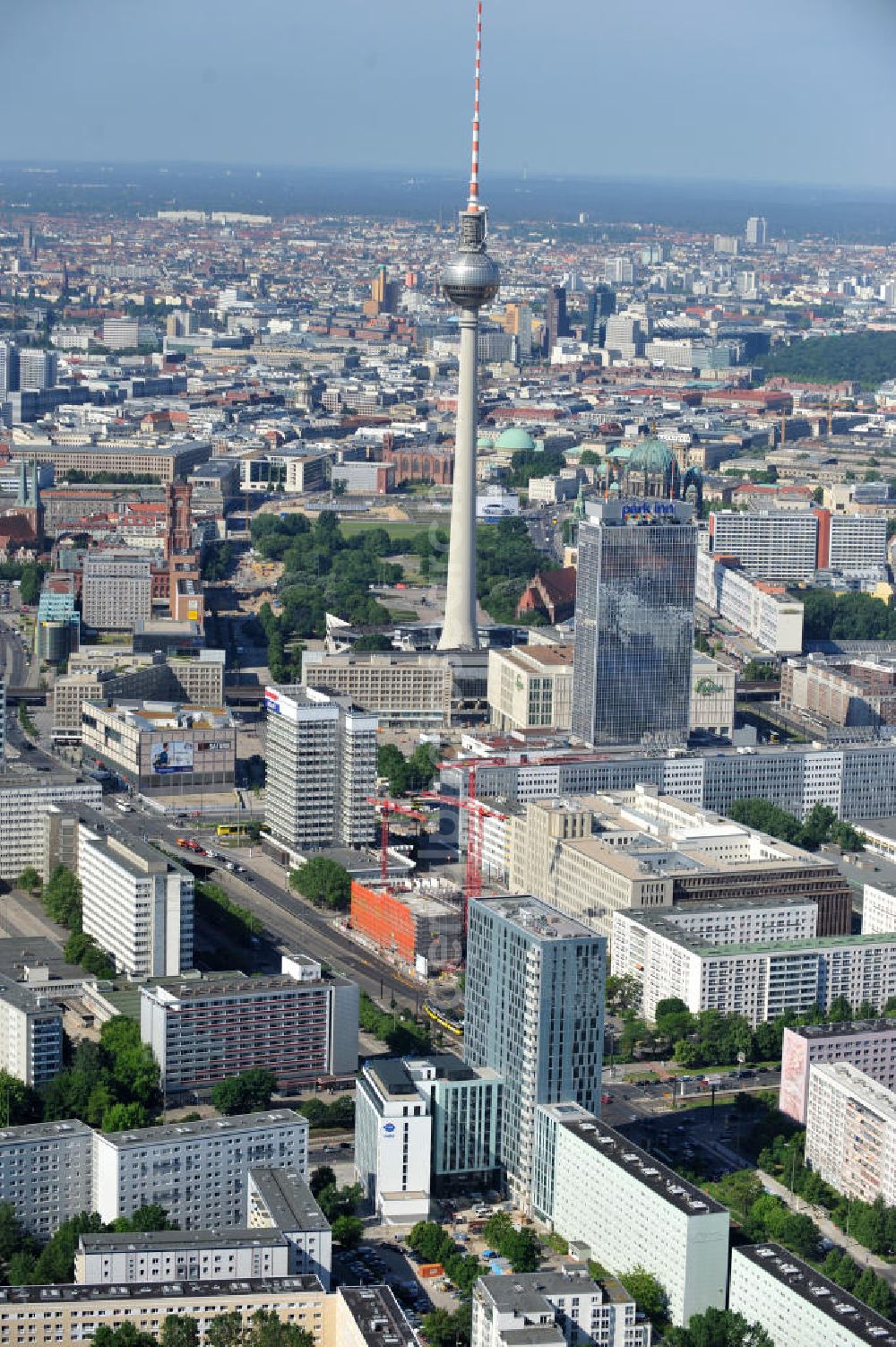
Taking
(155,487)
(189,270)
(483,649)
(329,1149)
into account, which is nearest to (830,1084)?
(329,1149)

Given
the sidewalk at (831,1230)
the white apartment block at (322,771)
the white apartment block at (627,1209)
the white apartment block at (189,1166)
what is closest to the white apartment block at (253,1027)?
the white apartment block at (189,1166)

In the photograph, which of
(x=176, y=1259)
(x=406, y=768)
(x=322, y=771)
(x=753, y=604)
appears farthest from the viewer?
(x=753, y=604)

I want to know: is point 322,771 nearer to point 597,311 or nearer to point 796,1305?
point 796,1305

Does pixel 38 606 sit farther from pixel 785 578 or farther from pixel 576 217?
pixel 576 217

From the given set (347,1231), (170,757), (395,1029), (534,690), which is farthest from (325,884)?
(347,1231)

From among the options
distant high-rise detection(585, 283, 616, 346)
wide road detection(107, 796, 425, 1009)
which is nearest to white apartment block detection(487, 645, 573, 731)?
wide road detection(107, 796, 425, 1009)

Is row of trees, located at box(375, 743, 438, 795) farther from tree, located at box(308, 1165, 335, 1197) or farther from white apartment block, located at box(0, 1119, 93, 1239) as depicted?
white apartment block, located at box(0, 1119, 93, 1239)
